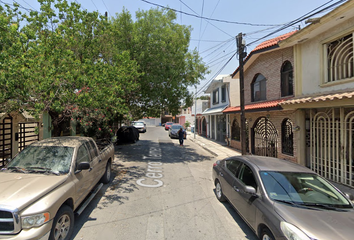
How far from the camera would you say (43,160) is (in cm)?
388

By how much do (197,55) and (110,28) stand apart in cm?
624

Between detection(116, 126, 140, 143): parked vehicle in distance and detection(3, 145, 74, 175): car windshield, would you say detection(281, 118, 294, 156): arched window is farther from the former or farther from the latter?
detection(116, 126, 140, 143): parked vehicle in distance

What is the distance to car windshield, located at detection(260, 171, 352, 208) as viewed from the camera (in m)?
3.09

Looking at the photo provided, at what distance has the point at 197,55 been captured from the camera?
40.6 feet

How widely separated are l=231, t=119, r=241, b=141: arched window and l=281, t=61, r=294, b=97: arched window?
5.05 m

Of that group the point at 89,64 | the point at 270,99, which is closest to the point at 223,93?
the point at 270,99

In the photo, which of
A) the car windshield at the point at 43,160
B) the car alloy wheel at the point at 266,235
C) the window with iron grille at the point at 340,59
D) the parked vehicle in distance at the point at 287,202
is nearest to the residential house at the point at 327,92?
the window with iron grille at the point at 340,59

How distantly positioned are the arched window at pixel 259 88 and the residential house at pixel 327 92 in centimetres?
265

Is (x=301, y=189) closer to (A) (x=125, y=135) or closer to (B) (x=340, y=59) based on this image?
(B) (x=340, y=59)

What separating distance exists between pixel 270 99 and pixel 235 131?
4903 mm

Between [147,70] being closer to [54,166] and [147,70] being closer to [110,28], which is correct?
[110,28]

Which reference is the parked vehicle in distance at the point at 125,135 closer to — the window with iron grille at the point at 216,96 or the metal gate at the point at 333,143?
the window with iron grille at the point at 216,96

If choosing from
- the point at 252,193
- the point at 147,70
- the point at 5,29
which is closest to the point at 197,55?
the point at 147,70

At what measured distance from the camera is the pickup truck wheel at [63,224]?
2.81 meters
